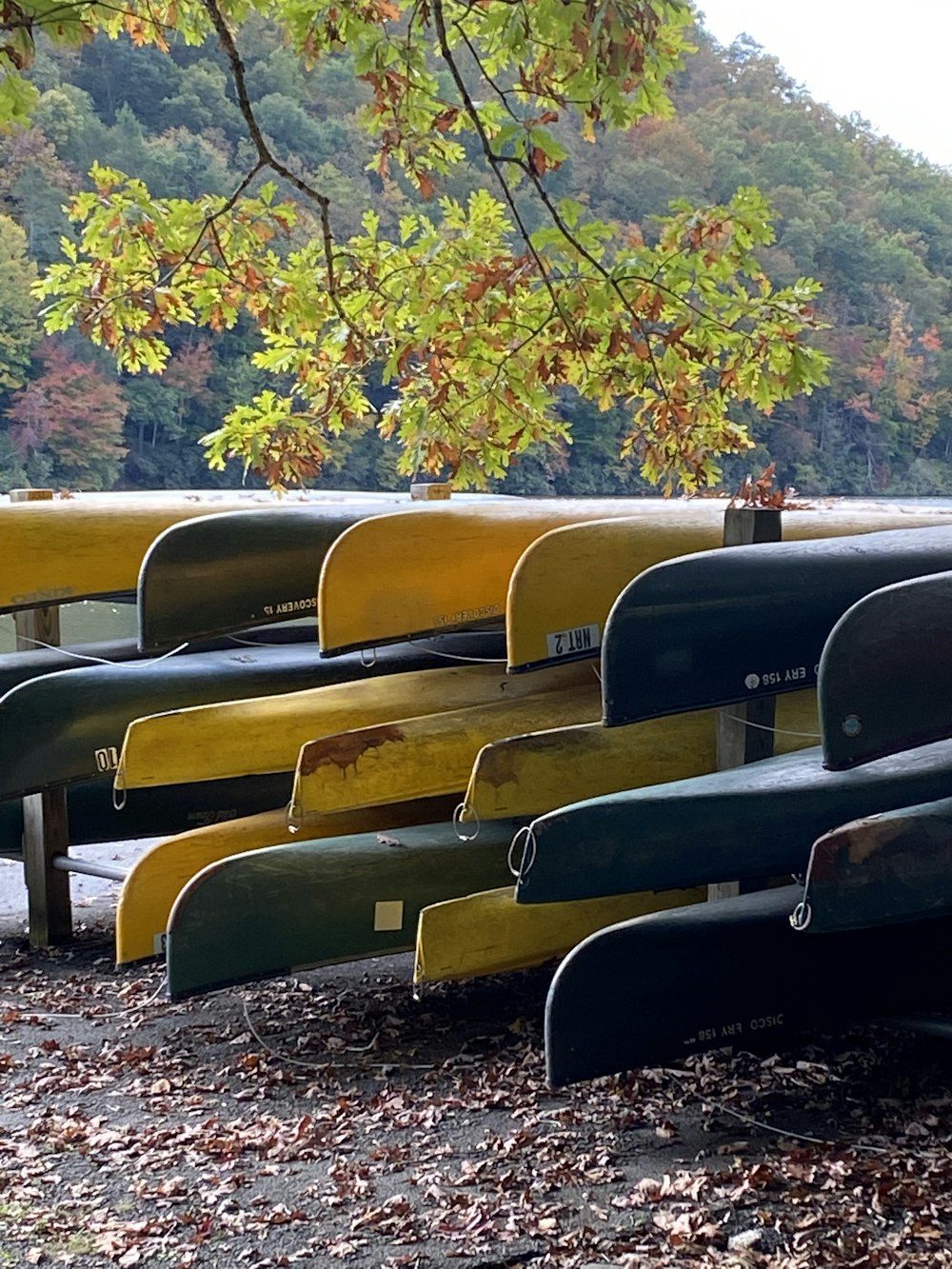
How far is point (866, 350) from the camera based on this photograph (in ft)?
49.6

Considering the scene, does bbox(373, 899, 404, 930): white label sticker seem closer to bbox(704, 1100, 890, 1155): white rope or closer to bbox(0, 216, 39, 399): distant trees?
bbox(704, 1100, 890, 1155): white rope

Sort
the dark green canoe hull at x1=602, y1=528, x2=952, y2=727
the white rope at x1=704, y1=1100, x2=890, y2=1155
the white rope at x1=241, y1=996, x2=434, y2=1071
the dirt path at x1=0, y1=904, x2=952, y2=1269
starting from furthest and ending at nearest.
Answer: the white rope at x1=241, y1=996, x2=434, y2=1071, the dark green canoe hull at x1=602, y1=528, x2=952, y2=727, the white rope at x1=704, y1=1100, x2=890, y2=1155, the dirt path at x1=0, y1=904, x2=952, y2=1269

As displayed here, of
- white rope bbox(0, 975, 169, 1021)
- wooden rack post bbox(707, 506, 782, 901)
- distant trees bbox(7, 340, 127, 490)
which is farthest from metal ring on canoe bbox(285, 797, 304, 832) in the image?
distant trees bbox(7, 340, 127, 490)

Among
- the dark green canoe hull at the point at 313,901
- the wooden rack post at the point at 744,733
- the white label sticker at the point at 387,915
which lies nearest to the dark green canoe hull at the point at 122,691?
the dark green canoe hull at the point at 313,901

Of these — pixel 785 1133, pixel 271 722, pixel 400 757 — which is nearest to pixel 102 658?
pixel 271 722

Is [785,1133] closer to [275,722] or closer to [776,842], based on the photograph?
[776,842]

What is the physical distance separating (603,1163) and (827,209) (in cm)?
1369

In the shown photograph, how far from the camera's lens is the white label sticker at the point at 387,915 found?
330 centimetres

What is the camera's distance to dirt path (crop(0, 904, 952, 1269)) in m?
2.09

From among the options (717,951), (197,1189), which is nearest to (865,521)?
(717,951)

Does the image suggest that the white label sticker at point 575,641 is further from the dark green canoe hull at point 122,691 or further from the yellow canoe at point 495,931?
the dark green canoe hull at point 122,691

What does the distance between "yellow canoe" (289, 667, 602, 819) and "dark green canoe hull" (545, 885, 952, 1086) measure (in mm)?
828

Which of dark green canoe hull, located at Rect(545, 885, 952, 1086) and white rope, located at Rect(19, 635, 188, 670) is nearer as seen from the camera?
dark green canoe hull, located at Rect(545, 885, 952, 1086)

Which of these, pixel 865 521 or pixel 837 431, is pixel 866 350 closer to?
pixel 837 431
